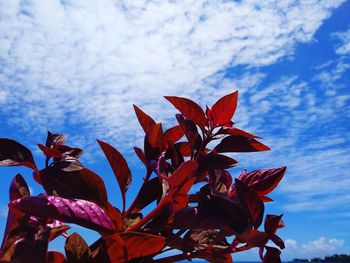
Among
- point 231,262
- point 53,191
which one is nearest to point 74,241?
point 53,191

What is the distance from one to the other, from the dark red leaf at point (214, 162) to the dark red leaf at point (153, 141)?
0.37 ft

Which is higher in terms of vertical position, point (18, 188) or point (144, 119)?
point (144, 119)

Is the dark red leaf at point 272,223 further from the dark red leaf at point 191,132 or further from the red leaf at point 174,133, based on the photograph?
the red leaf at point 174,133

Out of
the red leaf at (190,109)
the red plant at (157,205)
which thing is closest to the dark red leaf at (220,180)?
the red plant at (157,205)

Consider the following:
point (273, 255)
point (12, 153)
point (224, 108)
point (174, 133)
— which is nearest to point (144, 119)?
point (174, 133)

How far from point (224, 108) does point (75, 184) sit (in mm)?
375

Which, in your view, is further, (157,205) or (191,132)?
(191,132)

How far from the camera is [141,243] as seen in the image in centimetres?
65

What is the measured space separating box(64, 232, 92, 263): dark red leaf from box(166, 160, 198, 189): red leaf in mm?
186

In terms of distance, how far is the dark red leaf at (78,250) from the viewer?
0.68 meters

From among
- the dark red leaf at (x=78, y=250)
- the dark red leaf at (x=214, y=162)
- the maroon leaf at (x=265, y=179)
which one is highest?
the dark red leaf at (x=214, y=162)

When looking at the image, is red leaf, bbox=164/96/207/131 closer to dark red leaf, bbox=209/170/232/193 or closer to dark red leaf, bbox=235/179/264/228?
dark red leaf, bbox=209/170/232/193

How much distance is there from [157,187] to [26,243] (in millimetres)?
315

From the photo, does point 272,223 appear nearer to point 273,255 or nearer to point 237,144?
point 273,255
